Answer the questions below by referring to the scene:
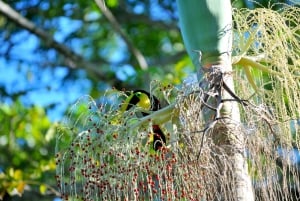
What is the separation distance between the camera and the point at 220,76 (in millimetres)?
2168

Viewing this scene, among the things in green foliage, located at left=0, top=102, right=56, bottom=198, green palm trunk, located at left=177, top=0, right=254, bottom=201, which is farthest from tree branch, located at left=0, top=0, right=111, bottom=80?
green palm trunk, located at left=177, top=0, right=254, bottom=201

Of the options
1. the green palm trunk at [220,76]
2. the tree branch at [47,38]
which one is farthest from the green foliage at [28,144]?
the green palm trunk at [220,76]

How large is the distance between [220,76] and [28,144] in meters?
3.78

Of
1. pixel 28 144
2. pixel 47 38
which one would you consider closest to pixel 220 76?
pixel 47 38

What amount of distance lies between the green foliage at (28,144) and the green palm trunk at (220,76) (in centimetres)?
230

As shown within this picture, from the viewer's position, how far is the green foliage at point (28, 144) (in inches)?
187

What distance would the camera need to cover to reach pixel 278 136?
215cm

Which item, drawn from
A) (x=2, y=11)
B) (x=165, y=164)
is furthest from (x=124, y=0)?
(x=165, y=164)

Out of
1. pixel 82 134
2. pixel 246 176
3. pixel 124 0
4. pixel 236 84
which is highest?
pixel 124 0

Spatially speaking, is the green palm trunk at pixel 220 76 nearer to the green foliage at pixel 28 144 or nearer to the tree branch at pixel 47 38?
the green foliage at pixel 28 144

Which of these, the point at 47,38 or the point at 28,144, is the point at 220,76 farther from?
the point at 28,144

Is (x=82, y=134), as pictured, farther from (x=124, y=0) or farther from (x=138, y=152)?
(x=124, y=0)

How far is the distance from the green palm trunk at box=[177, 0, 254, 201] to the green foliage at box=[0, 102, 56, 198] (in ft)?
7.55

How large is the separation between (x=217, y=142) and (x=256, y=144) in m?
0.10
